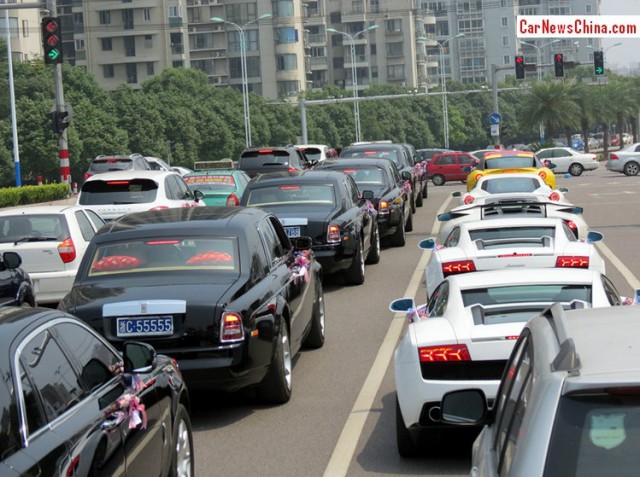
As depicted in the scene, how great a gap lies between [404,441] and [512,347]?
3.14 feet

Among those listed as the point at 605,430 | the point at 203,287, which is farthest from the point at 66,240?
the point at 605,430

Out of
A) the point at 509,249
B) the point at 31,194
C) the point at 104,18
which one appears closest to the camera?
the point at 509,249

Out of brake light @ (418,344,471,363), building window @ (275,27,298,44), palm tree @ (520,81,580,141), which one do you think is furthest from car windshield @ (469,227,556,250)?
building window @ (275,27,298,44)

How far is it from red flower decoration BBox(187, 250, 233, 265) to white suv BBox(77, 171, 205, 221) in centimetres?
1095

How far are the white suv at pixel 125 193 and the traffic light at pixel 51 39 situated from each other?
7.84m

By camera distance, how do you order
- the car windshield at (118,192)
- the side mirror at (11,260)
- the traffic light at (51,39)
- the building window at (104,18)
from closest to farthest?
1. the side mirror at (11,260)
2. the car windshield at (118,192)
3. the traffic light at (51,39)
4. the building window at (104,18)

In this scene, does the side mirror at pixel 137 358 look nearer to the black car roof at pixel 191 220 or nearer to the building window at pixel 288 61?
the black car roof at pixel 191 220

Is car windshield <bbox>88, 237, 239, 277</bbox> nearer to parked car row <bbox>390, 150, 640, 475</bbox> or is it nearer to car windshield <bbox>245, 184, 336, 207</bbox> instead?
parked car row <bbox>390, 150, 640, 475</bbox>

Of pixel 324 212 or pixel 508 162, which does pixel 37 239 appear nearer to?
pixel 324 212

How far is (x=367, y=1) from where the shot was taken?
15538 cm

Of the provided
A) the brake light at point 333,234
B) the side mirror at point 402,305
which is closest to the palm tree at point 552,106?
the brake light at point 333,234

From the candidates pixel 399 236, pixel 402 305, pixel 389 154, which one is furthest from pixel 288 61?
pixel 402 305

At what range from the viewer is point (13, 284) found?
14234 millimetres

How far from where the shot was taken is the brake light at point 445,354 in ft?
24.8
